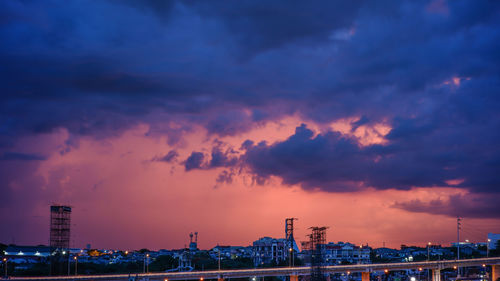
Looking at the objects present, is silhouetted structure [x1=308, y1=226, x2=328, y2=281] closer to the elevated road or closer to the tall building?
the elevated road

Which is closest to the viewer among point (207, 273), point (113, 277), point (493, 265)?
point (113, 277)

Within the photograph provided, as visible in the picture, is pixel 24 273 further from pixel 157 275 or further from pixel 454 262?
pixel 454 262

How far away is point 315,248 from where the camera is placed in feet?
425

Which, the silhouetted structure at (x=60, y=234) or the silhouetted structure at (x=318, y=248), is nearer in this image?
the silhouetted structure at (x=318, y=248)

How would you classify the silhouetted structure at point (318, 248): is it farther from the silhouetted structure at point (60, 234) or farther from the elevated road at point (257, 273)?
the silhouetted structure at point (60, 234)

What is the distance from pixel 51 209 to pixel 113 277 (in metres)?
53.7

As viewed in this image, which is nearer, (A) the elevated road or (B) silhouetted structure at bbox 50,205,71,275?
(A) the elevated road

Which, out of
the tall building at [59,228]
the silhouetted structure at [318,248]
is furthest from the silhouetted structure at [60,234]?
the silhouetted structure at [318,248]

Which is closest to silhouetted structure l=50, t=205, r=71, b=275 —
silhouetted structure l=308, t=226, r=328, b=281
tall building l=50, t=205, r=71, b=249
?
tall building l=50, t=205, r=71, b=249

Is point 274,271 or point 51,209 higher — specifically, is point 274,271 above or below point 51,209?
below

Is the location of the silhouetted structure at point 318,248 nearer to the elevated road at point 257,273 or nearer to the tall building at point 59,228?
the elevated road at point 257,273

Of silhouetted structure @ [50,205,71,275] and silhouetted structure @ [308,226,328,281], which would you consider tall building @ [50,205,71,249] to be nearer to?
silhouetted structure @ [50,205,71,275]

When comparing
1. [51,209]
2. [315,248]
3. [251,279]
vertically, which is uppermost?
[51,209]

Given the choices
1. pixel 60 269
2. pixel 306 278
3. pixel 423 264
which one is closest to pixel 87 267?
pixel 60 269
